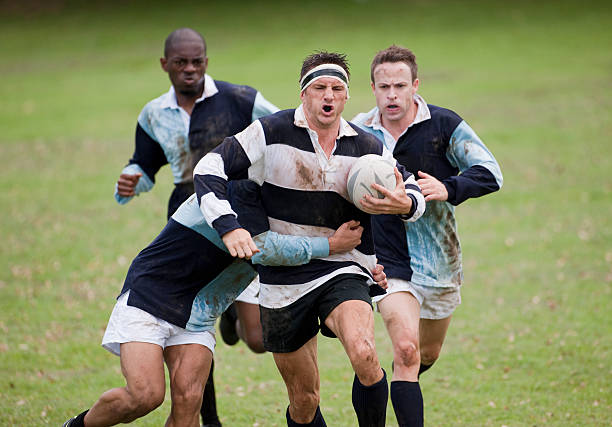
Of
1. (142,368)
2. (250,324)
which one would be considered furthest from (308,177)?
(250,324)

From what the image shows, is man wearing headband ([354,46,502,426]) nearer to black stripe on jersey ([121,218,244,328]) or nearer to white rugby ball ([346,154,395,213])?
white rugby ball ([346,154,395,213])

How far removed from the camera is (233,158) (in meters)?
5.27

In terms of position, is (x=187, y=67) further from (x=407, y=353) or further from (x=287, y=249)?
(x=407, y=353)

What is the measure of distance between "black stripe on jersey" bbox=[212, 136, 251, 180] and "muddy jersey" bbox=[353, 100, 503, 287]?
1.50 metres

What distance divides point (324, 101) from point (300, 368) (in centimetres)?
178

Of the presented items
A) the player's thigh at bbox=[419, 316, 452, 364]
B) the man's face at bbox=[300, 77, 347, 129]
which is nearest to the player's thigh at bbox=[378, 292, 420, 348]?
the player's thigh at bbox=[419, 316, 452, 364]

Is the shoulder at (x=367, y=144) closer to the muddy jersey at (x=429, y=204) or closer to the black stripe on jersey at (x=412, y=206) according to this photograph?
the black stripe on jersey at (x=412, y=206)

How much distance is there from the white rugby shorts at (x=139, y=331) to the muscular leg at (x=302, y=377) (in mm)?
576

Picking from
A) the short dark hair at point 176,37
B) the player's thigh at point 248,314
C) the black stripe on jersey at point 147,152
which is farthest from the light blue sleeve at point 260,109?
the player's thigh at point 248,314

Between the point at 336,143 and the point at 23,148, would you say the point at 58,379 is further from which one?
the point at 23,148


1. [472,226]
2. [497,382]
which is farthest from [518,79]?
[497,382]

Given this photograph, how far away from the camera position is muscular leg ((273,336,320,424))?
18.3 ft

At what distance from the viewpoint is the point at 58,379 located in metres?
8.16

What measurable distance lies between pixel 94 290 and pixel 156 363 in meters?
5.84
